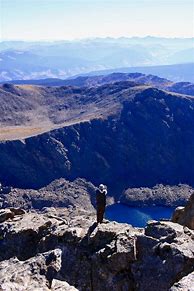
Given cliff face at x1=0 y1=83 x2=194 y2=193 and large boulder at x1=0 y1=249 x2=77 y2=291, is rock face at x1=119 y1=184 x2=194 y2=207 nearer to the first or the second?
cliff face at x1=0 y1=83 x2=194 y2=193

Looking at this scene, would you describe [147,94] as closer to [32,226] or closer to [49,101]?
[49,101]

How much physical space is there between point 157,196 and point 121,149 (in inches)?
857

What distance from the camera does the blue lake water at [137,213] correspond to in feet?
349

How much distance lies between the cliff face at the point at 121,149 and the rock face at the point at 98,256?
97219 mm

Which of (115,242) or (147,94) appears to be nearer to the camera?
(115,242)

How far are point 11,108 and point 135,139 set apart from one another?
169 feet

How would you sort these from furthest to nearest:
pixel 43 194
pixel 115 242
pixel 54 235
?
pixel 43 194
pixel 54 235
pixel 115 242

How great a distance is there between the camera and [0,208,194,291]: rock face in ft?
54.1

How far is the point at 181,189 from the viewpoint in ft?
400

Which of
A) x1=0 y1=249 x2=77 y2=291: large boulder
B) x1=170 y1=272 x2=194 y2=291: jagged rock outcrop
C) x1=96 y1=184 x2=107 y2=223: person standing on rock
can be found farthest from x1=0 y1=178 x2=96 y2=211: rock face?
x1=170 y1=272 x2=194 y2=291: jagged rock outcrop

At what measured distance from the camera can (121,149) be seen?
5266 inches

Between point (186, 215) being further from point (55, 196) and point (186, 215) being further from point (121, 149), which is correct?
point (121, 149)

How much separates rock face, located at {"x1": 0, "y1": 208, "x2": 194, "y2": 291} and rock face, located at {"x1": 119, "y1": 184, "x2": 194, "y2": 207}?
9242 centimetres

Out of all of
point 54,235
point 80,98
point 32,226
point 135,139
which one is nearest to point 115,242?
point 54,235
